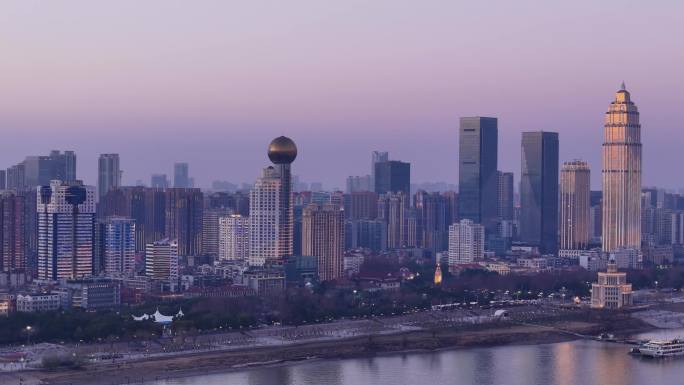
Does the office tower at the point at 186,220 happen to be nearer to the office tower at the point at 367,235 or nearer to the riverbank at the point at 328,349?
the office tower at the point at 367,235

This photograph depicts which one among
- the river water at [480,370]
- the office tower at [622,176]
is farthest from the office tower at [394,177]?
the river water at [480,370]

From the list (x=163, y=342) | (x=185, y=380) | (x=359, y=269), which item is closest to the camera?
(x=185, y=380)

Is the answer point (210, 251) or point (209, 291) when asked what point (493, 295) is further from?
point (210, 251)

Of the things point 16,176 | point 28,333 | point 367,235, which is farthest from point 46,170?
point 28,333

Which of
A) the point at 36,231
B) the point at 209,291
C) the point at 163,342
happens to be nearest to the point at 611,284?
the point at 209,291

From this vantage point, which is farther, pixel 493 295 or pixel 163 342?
pixel 493 295
